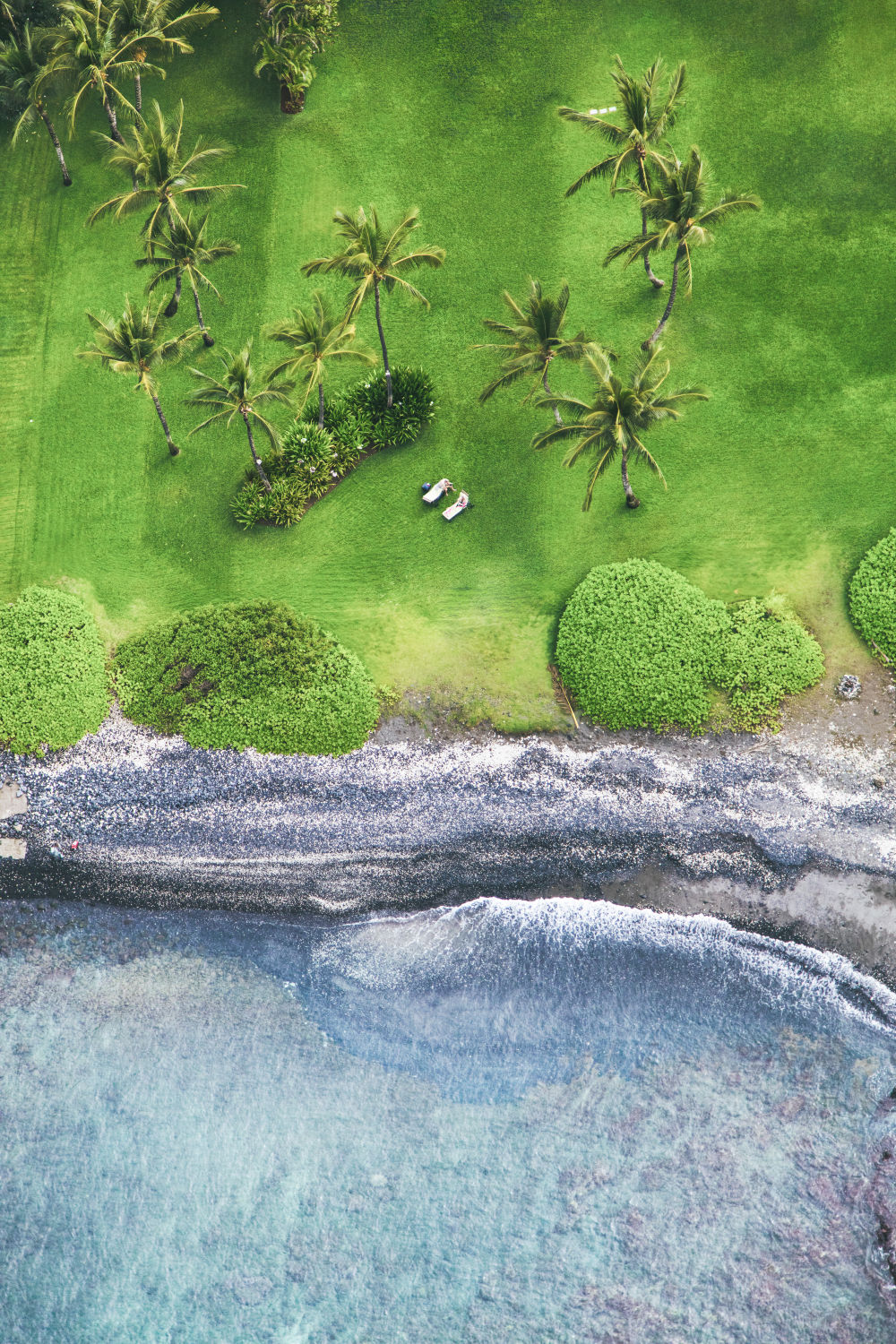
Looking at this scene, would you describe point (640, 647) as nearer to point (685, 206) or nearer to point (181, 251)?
point (685, 206)

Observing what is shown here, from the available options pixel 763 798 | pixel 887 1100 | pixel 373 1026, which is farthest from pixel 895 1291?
pixel 373 1026

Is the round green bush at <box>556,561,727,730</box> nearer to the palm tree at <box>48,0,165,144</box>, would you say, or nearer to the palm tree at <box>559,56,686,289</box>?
the palm tree at <box>559,56,686,289</box>

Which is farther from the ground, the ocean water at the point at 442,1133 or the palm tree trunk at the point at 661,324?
the palm tree trunk at the point at 661,324

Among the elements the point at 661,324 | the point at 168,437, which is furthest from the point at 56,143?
the point at 661,324

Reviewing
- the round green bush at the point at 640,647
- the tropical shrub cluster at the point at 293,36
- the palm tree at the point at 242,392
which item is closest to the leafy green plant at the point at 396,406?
the palm tree at the point at 242,392

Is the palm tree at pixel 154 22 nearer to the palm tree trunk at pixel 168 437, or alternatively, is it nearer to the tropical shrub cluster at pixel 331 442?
the palm tree trunk at pixel 168 437

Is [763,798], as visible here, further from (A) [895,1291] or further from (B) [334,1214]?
(B) [334,1214]
